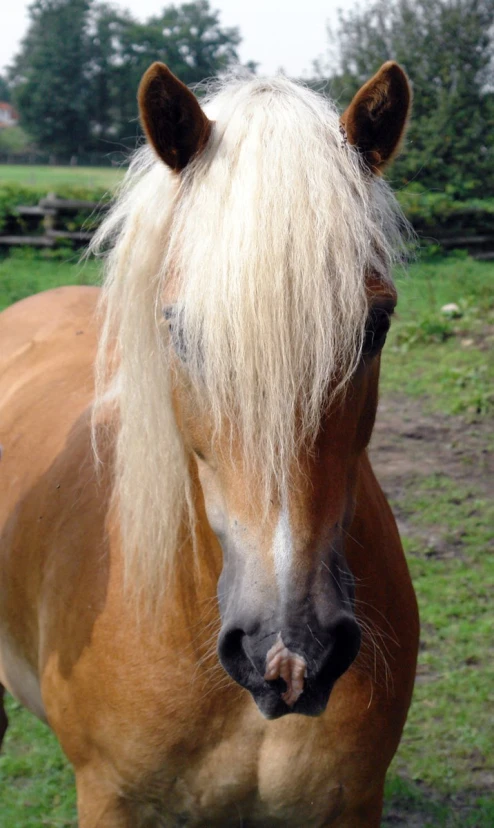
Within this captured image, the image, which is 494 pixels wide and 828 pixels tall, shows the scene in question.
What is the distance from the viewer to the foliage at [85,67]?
50.2m

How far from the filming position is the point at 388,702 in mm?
1927

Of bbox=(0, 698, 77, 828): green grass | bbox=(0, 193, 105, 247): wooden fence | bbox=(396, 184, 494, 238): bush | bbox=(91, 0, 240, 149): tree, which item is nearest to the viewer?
bbox=(0, 698, 77, 828): green grass

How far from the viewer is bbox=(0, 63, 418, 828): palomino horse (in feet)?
4.60

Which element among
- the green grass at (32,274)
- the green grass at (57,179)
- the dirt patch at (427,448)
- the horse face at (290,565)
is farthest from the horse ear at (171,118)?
the green grass at (57,179)

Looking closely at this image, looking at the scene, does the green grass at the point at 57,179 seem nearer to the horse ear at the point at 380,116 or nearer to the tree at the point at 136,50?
the tree at the point at 136,50

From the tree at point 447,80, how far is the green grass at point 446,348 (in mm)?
9366

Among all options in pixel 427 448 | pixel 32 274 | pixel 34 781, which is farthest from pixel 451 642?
pixel 32 274

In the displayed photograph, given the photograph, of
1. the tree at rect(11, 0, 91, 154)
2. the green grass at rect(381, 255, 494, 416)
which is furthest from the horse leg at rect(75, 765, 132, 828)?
the tree at rect(11, 0, 91, 154)

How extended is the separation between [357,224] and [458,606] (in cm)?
316

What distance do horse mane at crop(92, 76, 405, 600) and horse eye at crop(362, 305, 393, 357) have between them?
0.05 metres

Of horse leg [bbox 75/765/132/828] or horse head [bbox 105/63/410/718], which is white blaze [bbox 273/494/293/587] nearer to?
horse head [bbox 105/63/410/718]

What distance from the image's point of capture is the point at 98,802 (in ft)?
6.42

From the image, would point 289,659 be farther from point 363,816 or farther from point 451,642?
point 451,642

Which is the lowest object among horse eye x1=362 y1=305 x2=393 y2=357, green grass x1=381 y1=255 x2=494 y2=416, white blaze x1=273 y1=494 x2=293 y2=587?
green grass x1=381 y1=255 x2=494 y2=416
